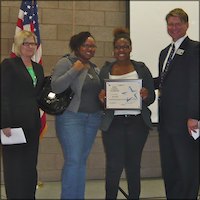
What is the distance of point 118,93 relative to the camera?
2.79m

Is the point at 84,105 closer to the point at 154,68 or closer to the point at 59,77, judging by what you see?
the point at 59,77

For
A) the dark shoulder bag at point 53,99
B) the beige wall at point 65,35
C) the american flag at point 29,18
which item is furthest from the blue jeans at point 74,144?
the beige wall at point 65,35

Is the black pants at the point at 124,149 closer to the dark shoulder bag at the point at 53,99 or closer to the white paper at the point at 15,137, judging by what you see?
the dark shoulder bag at the point at 53,99

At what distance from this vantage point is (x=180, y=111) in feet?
8.50

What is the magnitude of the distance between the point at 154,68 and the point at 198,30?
29.4 inches

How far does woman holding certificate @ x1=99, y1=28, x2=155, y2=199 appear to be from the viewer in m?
2.70

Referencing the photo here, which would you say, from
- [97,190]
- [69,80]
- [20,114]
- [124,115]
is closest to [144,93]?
[124,115]

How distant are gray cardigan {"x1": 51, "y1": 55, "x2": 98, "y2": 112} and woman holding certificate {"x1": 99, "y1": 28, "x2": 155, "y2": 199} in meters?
0.19

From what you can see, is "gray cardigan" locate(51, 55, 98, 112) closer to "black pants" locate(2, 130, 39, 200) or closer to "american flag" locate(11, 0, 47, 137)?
"black pants" locate(2, 130, 39, 200)

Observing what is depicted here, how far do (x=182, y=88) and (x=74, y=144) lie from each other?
898 millimetres

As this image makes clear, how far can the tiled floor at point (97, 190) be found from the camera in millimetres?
3641

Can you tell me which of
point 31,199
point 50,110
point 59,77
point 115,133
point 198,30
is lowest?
point 31,199

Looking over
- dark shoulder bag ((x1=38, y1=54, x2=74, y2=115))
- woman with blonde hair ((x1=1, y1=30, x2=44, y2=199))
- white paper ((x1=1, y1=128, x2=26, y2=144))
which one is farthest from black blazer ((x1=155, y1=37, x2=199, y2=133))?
white paper ((x1=1, y1=128, x2=26, y2=144))

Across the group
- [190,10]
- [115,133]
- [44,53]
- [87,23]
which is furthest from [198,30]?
[115,133]
